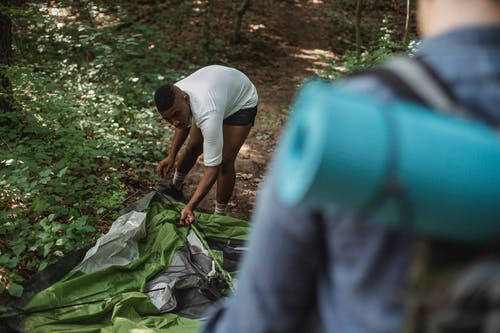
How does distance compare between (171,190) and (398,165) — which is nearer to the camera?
(398,165)

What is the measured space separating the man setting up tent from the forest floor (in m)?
0.47

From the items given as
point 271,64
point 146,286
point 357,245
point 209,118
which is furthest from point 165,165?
point 271,64

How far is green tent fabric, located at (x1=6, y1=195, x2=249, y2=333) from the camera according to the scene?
255cm

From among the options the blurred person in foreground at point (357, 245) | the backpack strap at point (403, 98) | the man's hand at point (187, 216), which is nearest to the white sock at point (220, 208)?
the man's hand at point (187, 216)

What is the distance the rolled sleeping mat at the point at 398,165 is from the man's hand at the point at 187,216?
294 centimetres

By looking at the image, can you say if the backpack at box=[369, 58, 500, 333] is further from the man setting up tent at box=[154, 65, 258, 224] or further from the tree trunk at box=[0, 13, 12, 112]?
the tree trunk at box=[0, 13, 12, 112]

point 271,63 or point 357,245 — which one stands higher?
point 357,245

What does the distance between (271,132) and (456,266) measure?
17.8ft

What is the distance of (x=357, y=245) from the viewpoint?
0.60 metres

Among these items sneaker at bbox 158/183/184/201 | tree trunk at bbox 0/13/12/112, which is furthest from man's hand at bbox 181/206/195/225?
tree trunk at bbox 0/13/12/112

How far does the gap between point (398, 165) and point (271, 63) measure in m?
7.94

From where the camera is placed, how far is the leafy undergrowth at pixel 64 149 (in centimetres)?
297

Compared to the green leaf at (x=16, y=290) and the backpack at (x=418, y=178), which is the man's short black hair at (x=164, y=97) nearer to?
the green leaf at (x=16, y=290)

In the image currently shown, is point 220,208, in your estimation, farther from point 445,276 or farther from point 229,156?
point 445,276
